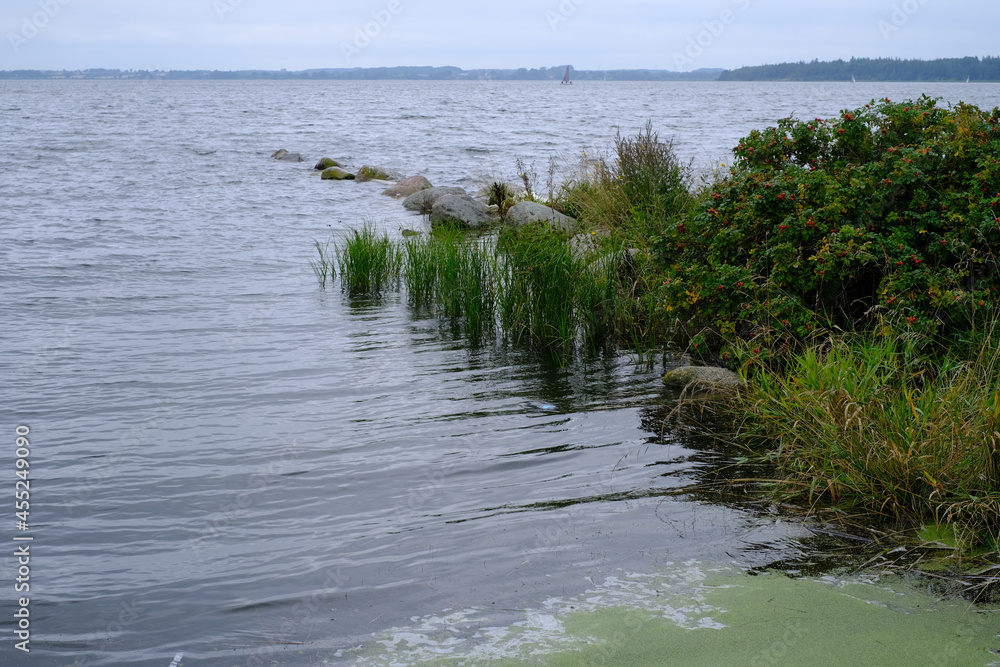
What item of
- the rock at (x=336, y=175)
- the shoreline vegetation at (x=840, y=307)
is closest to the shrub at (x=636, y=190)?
the shoreline vegetation at (x=840, y=307)

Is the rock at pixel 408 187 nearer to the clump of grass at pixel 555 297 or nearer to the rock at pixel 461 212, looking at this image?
the rock at pixel 461 212

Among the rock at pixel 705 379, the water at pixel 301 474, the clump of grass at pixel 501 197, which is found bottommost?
the water at pixel 301 474

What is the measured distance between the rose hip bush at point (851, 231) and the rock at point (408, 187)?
15.0 meters

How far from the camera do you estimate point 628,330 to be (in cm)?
760

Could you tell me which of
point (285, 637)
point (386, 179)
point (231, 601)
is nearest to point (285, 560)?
point (231, 601)

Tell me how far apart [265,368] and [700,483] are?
4262mm

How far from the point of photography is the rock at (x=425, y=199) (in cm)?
1803

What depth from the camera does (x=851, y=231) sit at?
549 cm

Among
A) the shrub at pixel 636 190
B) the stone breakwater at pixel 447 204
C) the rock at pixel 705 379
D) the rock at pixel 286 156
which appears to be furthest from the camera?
the rock at pixel 286 156

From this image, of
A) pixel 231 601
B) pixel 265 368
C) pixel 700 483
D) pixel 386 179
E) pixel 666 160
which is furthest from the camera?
pixel 386 179

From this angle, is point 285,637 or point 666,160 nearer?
point 285,637

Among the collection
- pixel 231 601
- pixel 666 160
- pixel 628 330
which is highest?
pixel 666 160

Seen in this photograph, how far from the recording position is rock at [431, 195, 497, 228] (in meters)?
15.2

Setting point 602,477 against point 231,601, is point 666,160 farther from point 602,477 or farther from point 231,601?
point 231,601
